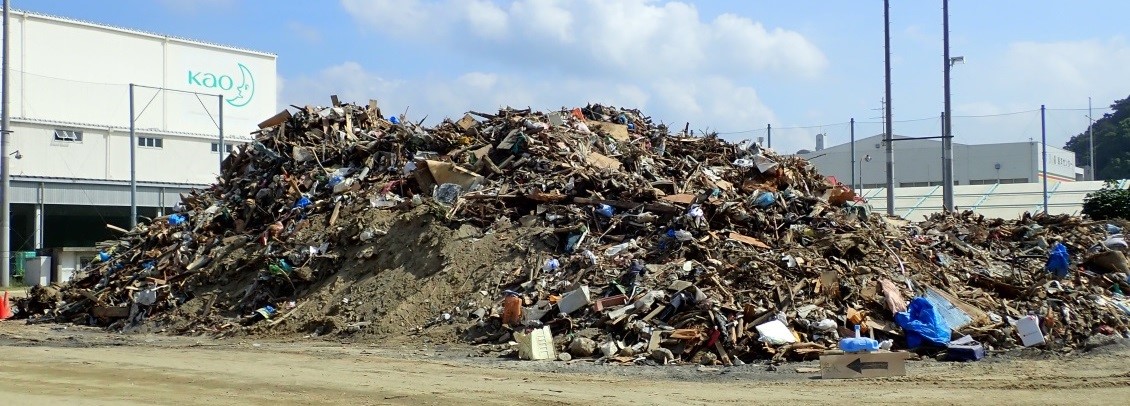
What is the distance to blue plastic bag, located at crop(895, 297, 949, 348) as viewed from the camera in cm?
1223

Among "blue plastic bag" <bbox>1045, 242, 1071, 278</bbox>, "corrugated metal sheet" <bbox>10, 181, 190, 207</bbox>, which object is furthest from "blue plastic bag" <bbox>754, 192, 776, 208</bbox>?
"corrugated metal sheet" <bbox>10, 181, 190, 207</bbox>

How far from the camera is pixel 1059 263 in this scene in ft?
52.6

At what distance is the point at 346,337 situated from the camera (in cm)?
1466

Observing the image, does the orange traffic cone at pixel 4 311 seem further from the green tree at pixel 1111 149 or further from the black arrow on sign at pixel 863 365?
the green tree at pixel 1111 149

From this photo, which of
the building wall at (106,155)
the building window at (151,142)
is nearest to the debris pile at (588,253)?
the building wall at (106,155)

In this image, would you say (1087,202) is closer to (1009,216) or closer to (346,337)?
(1009,216)

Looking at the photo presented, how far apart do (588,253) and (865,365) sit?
198 inches

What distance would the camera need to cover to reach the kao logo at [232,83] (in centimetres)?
4916

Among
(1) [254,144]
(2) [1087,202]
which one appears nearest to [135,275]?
(1) [254,144]

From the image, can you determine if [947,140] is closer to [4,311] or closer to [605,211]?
[605,211]

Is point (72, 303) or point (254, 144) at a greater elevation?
point (254, 144)

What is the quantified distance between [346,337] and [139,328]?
4383 mm

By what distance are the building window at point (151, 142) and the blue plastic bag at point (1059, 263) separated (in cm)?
3740

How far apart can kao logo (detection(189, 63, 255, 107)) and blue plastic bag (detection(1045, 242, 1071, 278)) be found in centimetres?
4208
